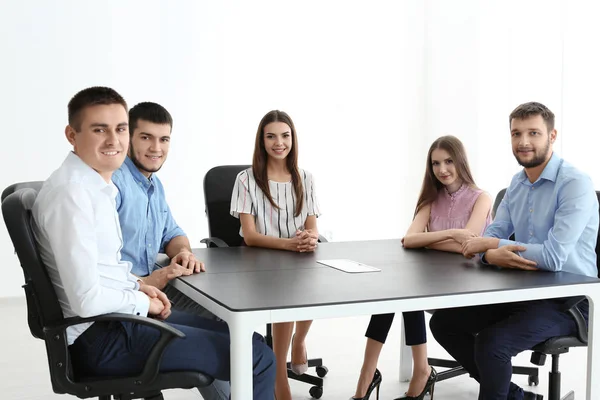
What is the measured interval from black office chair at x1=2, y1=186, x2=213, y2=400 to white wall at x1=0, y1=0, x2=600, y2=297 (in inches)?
146

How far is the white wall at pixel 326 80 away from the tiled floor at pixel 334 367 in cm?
144

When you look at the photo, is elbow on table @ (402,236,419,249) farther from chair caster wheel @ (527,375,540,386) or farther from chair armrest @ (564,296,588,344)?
chair caster wheel @ (527,375,540,386)

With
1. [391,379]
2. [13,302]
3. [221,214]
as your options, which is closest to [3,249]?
[13,302]

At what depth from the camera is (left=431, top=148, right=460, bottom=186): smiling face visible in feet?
10.9

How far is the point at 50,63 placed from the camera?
5.68m

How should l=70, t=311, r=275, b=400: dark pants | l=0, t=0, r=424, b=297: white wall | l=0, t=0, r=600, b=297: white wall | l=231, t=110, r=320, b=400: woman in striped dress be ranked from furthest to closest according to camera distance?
1. l=0, t=0, r=424, b=297: white wall
2. l=0, t=0, r=600, b=297: white wall
3. l=231, t=110, r=320, b=400: woman in striped dress
4. l=70, t=311, r=275, b=400: dark pants

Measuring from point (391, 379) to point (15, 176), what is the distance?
3.56m

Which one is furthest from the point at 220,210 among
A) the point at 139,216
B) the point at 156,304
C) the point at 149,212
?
the point at 156,304

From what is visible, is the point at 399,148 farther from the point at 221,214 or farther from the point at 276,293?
the point at 276,293

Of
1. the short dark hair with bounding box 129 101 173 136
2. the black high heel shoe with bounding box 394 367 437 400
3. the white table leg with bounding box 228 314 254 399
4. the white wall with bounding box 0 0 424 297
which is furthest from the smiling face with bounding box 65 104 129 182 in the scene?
the white wall with bounding box 0 0 424 297

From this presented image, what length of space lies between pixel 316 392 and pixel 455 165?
1.27m

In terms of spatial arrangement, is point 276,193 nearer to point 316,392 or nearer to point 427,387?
point 316,392

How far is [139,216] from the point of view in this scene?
109 inches

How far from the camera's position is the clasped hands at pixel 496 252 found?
264cm
